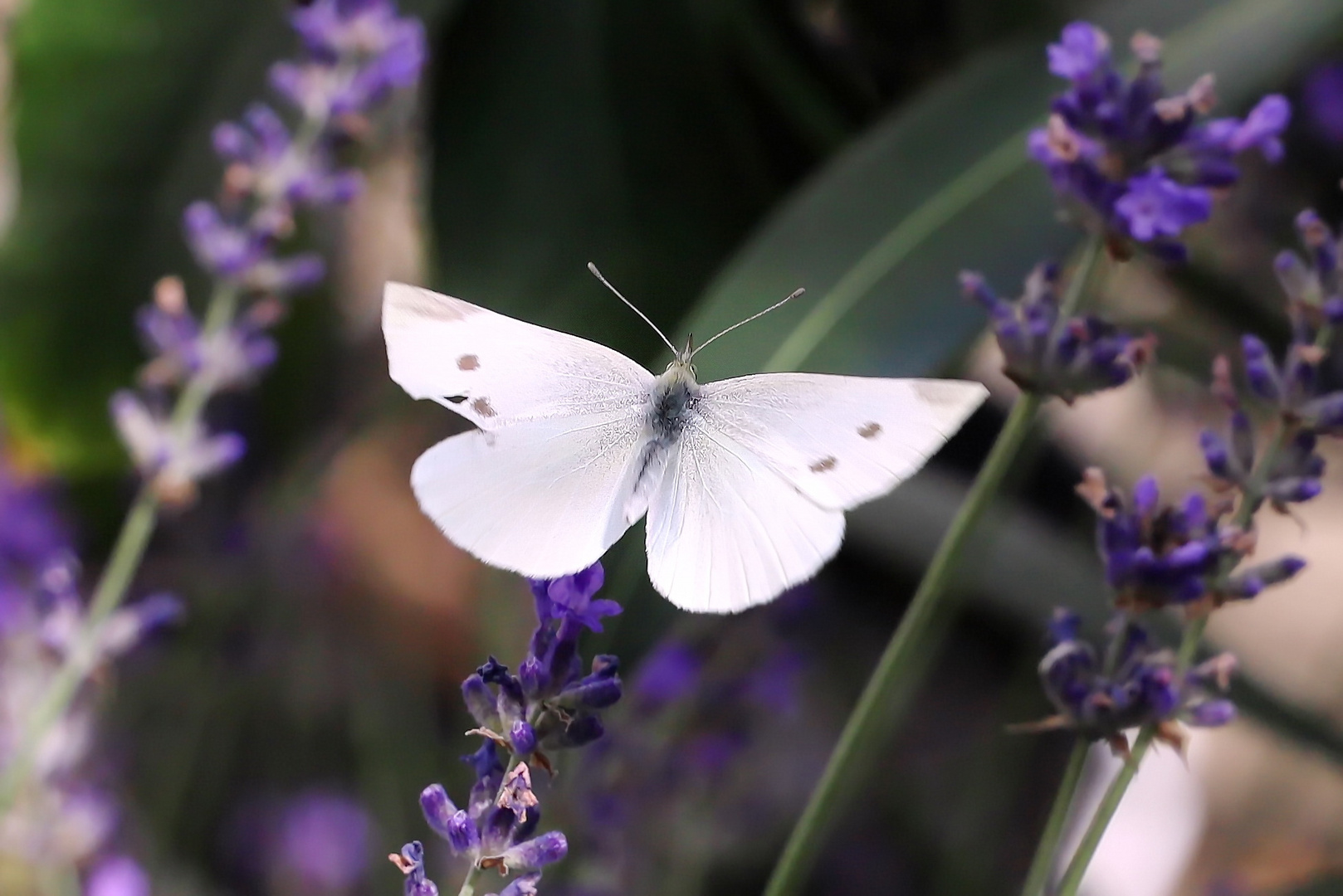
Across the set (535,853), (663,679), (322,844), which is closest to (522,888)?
(535,853)

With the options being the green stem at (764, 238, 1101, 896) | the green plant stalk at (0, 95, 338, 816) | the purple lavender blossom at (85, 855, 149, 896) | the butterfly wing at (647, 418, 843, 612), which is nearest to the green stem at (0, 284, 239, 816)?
the green plant stalk at (0, 95, 338, 816)

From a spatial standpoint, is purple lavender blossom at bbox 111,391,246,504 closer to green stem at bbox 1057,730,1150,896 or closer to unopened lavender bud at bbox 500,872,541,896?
unopened lavender bud at bbox 500,872,541,896

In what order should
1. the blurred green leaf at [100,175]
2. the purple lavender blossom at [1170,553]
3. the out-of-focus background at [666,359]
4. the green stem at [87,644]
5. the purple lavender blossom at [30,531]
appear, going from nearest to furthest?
the purple lavender blossom at [1170,553]
the green stem at [87,644]
the out-of-focus background at [666,359]
the blurred green leaf at [100,175]
the purple lavender blossom at [30,531]

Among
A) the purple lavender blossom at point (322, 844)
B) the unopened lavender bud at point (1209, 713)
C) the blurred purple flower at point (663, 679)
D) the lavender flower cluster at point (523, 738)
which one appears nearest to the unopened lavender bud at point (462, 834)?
the lavender flower cluster at point (523, 738)

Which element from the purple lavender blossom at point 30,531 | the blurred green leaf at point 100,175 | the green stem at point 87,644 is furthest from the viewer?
the purple lavender blossom at point 30,531

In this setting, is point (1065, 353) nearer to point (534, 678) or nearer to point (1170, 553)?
point (1170, 553)

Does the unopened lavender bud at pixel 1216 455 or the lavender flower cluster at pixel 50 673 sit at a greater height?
the unopened lavender bud at pixel 1216 455

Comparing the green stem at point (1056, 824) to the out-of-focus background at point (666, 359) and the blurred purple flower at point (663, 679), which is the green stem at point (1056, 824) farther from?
the blurred purple flower at point (663, 679)
